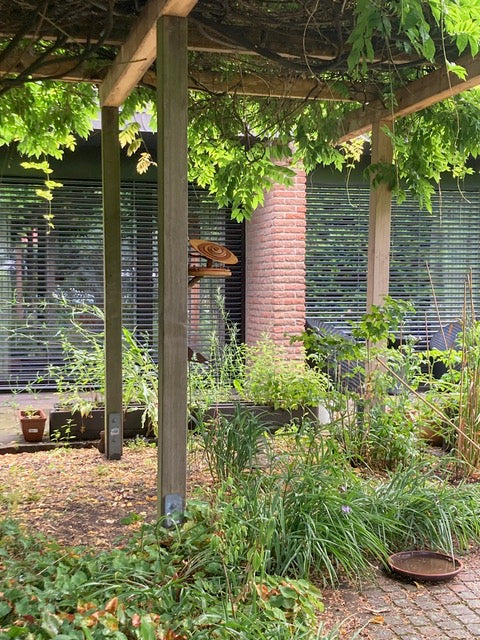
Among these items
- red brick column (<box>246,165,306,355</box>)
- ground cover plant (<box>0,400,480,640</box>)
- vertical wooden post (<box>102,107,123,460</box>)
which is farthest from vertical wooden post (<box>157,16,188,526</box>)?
red brick column (<box>246,165,306,355</box>)

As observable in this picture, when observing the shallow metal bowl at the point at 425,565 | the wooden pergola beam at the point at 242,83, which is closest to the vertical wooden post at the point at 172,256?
the shallow metal bowl at the point at 425,565

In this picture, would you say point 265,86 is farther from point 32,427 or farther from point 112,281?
point 32,427

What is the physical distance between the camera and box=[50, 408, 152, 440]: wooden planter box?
206 inches

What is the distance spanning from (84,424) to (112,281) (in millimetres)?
1335

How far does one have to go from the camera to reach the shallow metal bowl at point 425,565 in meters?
2.90

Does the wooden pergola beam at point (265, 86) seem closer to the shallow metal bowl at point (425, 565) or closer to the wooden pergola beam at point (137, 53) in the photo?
the wooden pergola beam at point (137, 53)

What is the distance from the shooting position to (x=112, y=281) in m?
4.62

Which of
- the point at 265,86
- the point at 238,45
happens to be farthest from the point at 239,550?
the point at 265,86

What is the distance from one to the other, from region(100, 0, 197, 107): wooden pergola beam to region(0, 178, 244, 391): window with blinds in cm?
373

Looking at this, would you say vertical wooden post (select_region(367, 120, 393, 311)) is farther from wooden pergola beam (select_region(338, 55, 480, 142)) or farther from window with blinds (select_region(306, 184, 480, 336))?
window with blinds (select_region(306, 184, 480, 336))

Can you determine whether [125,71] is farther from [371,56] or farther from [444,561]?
[444,561]

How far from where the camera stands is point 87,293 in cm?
815

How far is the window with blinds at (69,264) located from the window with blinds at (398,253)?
111 centimetres

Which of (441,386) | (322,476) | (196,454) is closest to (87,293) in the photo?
(196,454)
